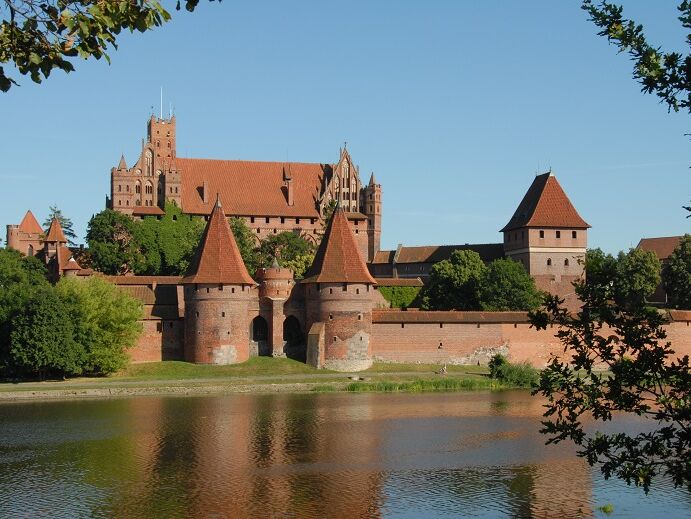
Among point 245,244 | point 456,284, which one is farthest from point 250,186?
point 456,284

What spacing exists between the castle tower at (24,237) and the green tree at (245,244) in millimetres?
14472

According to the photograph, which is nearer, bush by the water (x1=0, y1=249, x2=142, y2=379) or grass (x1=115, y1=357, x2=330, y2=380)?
bush by the water (x1=0, y1=249, x2=142, y2=379)

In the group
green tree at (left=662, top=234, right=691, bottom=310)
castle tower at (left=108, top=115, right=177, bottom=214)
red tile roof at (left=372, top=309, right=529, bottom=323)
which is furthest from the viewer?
castle tower at (left=108, top=115, right=177, bottom=214)

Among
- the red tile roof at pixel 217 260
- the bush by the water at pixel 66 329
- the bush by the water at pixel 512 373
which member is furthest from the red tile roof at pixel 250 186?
the bush by the water at pixel 512 373

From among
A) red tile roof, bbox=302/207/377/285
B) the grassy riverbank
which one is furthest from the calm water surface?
red tile roof, bbox=302/207/377/285

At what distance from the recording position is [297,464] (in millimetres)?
24938

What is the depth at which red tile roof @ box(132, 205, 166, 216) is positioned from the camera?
72.1m

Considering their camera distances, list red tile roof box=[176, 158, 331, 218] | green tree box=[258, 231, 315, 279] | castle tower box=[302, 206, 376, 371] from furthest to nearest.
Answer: red tile roof box=[176, 158, 331, 218]
green tree box=[258, 231, 315, 279]
castle tower box=[302, 206, 376, 371]

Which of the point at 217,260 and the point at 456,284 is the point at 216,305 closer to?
the point at 217,260

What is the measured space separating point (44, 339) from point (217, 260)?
9.18 meters

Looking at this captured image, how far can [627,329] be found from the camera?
10133 millimetres

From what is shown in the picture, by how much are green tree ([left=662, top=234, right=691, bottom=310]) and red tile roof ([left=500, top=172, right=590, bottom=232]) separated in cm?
651

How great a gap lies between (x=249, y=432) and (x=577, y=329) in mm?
Result: 20692

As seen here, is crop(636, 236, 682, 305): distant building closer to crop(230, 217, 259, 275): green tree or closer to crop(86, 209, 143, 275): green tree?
crop(230, 217, 259, 275): green tree
